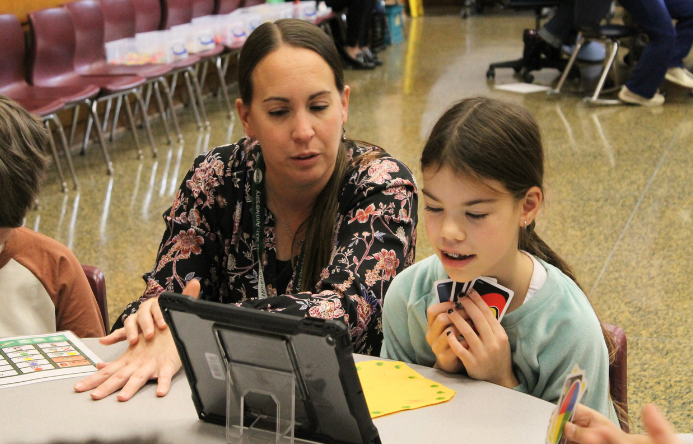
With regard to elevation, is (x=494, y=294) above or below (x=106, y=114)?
above

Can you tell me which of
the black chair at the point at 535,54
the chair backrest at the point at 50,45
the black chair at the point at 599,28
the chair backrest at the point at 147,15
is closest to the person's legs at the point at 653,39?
the black chair at the point at 599,28

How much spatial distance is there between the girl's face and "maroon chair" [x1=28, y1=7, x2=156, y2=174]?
3.92 metres

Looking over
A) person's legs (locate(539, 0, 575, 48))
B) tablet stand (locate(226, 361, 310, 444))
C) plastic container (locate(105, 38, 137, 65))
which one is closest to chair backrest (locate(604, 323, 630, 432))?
tablet stand (locate(226, 361, 310, 444))

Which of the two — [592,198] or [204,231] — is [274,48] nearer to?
[204,231]

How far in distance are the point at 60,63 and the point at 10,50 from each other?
45cm

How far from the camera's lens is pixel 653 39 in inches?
222

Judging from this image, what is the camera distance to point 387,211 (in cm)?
163

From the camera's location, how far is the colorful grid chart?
1.26 metres

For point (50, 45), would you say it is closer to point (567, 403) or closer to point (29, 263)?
point (29, 263)

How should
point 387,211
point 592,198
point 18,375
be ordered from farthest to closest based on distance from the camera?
point 592,198 < point 387,211 < point 18,375

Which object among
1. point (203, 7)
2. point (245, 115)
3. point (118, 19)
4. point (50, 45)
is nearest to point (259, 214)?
point (245, 115)

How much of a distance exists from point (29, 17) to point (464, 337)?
4443 millimetres

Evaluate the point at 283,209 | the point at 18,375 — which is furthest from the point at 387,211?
the point at 18,375

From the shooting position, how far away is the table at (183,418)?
1027mm
